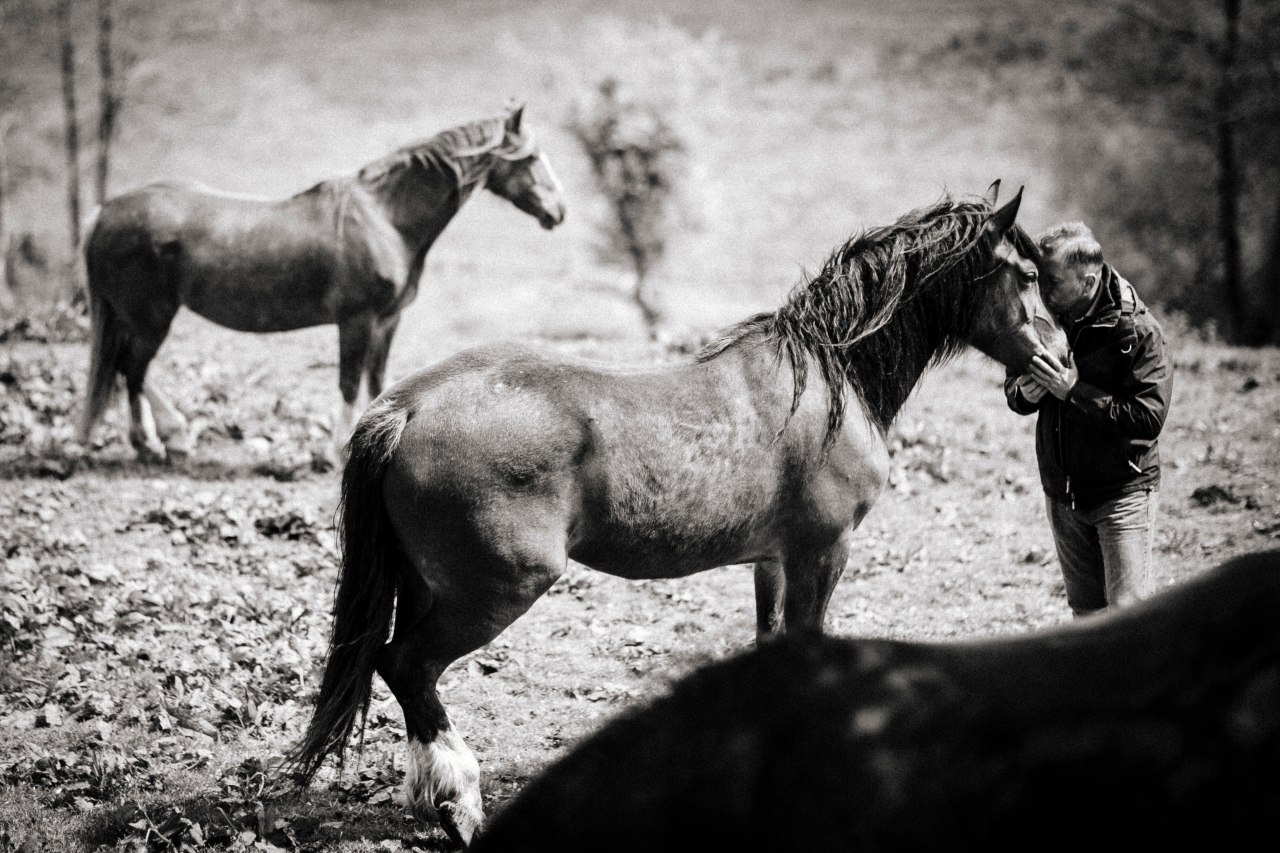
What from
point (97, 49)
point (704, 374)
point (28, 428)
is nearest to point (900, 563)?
point (704, 374)

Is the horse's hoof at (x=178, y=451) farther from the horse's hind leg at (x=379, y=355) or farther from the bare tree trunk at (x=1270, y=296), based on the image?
the bare tree trunk at (x=1270, y=296)

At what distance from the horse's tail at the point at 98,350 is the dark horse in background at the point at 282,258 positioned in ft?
0.04

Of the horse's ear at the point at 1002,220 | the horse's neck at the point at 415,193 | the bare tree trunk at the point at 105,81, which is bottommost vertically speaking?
the horse's ear at the point at 1002,220

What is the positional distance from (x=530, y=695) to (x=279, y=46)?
125 feet

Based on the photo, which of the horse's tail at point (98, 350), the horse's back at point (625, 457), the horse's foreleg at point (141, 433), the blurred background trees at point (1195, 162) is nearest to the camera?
the horse's back at point (625, 457)

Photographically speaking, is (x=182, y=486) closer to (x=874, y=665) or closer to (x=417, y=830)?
(x=417, y=830)

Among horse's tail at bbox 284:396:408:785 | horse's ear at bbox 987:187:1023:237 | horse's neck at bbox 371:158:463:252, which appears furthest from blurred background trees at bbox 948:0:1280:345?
horse's tail at bbox 284:396:408:785

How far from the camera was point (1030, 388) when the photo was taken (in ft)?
15.4

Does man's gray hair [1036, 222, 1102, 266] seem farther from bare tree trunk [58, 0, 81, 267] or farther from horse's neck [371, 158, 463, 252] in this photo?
bare tree trunk [58, 0, 81, 267]

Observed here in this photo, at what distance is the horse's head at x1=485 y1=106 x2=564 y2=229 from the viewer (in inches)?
334

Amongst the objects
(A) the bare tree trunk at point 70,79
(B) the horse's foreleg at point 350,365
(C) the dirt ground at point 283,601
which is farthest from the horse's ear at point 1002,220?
(A) the bare tree trunk at point 70,79

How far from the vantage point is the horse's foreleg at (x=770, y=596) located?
4.77 m

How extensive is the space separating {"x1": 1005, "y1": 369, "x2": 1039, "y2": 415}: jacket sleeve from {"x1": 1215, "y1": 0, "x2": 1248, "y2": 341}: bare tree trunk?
15.9m

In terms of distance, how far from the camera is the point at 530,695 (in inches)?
217
